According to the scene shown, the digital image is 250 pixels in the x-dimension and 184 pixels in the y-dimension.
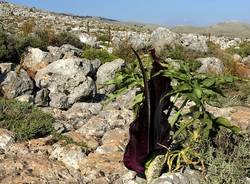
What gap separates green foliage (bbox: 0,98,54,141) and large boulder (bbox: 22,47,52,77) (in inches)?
127

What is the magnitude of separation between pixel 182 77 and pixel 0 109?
191 inches

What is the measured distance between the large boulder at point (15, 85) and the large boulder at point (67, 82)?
0.43 meters

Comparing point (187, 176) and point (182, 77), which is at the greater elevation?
point (182, 77)

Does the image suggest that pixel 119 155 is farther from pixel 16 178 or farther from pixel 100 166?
pixel 16 178

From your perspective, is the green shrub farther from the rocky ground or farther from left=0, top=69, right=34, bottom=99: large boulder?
left=0, top=69, right=34, bottom=99: large boulder

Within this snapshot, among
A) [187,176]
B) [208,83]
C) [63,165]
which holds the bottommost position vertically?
[63,165]

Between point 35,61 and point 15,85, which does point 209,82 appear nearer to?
point 15,85

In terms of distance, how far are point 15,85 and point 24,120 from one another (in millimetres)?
2886

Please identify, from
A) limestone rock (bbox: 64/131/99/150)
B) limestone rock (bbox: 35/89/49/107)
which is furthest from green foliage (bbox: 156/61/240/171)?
limestone rock (bbox: 35/89/49/107)

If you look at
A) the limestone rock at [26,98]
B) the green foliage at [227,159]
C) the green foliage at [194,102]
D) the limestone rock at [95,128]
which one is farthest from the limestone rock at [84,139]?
the limestone rock at [26,98]

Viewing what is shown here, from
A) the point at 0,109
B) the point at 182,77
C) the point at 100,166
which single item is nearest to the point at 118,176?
the point at 100,166

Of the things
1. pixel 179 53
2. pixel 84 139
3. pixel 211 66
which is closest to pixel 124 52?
pixel 179 53

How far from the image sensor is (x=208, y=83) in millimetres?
6332

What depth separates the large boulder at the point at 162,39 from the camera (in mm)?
20844
